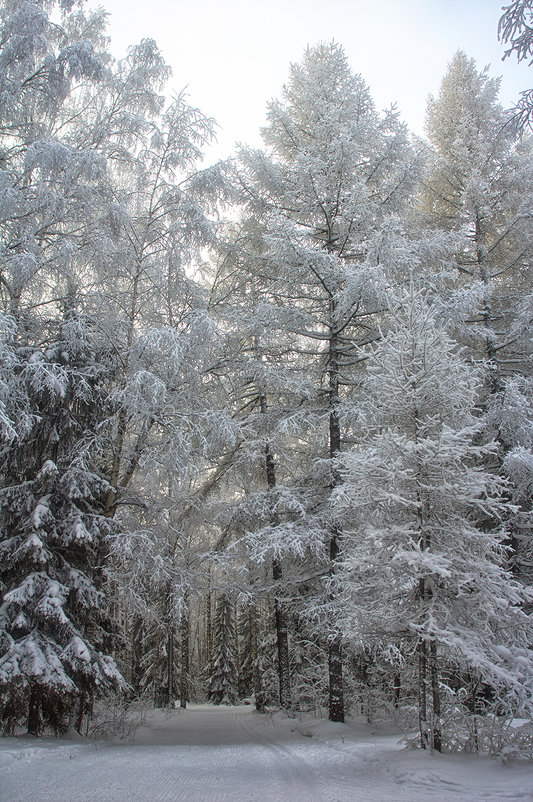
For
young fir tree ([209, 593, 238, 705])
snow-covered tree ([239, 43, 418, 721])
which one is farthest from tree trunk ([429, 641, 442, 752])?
young fir tree ([209, 593, 238, 705])

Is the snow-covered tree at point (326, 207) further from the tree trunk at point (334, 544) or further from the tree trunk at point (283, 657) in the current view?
the tree trunk at point (283, 657)

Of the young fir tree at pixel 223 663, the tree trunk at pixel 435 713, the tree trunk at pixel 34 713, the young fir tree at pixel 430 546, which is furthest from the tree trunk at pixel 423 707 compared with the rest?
the young fir tree at pixel 223 663

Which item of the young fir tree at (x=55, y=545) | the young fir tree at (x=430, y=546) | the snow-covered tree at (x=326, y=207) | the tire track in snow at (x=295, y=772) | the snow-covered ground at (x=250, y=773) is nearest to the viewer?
the snow-covered ground at (x=250, y=773)

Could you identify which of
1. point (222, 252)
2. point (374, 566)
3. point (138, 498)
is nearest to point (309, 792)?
point (374, 566)

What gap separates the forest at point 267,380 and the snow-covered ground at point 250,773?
69 centimetres

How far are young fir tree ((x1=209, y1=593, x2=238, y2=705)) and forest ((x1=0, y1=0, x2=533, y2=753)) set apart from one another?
46.2 feet

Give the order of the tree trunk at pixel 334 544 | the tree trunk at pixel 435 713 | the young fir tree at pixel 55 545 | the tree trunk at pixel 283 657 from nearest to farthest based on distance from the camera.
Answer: the tree trunk at pixel 435 713 → the young fir tree at pixel 55 545 → the tree trunk at pixel 334 544 → the tree trunk at pixel 283 657

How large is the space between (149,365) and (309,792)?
253 inches

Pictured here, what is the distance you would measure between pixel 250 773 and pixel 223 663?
2254cm

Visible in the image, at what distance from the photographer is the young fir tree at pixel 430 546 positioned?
5359 mm

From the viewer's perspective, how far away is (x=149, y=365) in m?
8.47

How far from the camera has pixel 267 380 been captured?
9805 mm

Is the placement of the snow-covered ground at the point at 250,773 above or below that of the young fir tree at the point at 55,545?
below

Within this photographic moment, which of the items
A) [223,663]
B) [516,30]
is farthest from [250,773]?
[223,663]
